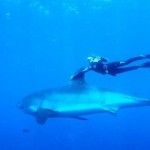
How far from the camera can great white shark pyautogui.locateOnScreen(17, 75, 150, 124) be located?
9.16 meters

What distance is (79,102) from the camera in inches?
363

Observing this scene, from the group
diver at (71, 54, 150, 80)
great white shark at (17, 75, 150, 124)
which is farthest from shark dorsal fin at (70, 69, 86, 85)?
diver at (71, 54, 150, 80)

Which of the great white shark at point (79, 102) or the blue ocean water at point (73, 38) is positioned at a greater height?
the blue ocean water at point (73, 38)

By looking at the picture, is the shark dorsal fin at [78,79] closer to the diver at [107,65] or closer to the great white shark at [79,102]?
the great white shark at [79,102]

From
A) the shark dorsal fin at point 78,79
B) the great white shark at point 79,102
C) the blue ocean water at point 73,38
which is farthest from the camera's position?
the blue ocean water at point 73,38

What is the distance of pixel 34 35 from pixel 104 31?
29.9ft

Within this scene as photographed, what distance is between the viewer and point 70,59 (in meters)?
76.0

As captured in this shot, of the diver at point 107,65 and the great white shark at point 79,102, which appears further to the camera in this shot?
the great white shark at point 79,102

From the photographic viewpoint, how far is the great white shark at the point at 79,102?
9.16m

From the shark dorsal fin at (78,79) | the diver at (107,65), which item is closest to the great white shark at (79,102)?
the shark dorsal fin at (78,79)

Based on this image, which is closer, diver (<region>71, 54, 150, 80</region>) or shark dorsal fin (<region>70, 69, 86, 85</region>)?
diver (<region>71, 54, 150, 80</region>)

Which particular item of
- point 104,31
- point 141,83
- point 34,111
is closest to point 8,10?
point 104,31

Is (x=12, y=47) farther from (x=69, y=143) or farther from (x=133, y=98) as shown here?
(x=133, y=98)

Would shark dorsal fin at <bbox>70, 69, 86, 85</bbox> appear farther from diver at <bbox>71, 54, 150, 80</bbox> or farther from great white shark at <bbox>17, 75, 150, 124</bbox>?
diver at <bbox>71, 54, 150, 80</bbox>
